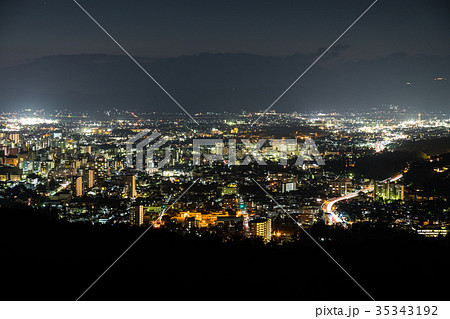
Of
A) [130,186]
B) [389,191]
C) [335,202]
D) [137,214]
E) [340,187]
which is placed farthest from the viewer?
[340,187]

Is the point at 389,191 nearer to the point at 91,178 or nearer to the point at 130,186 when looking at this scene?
the point at 130,186

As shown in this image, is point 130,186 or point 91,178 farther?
point 91,178

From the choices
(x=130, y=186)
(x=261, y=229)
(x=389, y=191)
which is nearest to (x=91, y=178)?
(x=130, y=186)

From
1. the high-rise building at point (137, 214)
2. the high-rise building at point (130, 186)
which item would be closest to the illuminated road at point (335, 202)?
the high-rise building at point (137, 214)

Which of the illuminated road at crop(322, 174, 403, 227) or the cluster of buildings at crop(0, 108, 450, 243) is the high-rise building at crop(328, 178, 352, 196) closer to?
the cluster of buildings at crop(0, 108, 450, 243)

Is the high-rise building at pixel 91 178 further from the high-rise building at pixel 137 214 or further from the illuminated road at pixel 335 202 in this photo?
the illuminated road at pixel 335 202

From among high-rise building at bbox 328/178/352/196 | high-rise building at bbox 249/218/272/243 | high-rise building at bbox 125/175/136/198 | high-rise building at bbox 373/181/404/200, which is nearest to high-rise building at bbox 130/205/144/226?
high-rise building at bbox 125/175/136/198

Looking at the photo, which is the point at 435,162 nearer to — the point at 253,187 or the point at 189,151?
the point at 253,187
